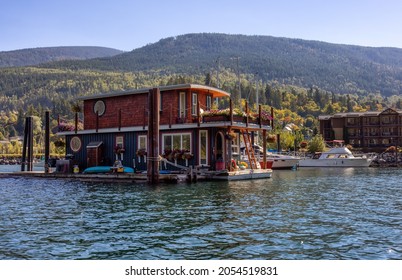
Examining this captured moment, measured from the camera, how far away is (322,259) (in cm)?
1090

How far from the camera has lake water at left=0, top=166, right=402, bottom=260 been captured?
11.7m

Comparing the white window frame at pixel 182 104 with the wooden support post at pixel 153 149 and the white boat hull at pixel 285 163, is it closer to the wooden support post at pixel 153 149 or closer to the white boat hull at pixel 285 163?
the wooden support post at pixel 153 149

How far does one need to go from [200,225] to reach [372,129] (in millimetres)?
108595

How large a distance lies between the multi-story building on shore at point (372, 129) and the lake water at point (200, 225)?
95.8m

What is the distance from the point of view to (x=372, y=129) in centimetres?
11488

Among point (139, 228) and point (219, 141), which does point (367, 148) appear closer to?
point (219, 141)

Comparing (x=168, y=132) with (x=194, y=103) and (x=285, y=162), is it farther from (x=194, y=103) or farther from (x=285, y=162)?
(x=285, y=162)

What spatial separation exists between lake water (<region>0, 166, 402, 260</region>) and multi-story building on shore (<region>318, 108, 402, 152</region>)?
95.8 m

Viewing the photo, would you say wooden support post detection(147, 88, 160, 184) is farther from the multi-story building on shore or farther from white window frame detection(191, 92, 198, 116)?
the multi-story building on shore

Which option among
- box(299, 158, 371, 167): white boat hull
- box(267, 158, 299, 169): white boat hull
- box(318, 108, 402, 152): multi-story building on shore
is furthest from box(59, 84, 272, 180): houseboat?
box(318, 108, 402, 152): multi-story building on shore

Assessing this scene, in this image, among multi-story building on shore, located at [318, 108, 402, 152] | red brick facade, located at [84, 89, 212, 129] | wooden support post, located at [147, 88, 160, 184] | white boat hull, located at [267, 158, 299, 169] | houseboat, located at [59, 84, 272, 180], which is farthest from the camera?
multi-story building on shore, located at [318, 108, 402, 152]
